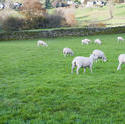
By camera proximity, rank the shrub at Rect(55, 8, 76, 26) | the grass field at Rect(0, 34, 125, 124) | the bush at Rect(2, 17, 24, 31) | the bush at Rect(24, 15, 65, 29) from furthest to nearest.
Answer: the shrub at Rect(55, 8, 76, 26) → the bush at Rect(24, 15, 65, 29) → the bush at Rect(2, 17, 24, 31) → the grass field at Rect(0, 34, 125, 124)

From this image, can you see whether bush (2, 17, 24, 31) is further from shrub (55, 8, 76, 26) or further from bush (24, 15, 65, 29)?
shrub (55, 8, 76, 26)

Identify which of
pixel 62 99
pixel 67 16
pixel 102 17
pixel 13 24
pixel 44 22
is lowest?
pixel 62 99

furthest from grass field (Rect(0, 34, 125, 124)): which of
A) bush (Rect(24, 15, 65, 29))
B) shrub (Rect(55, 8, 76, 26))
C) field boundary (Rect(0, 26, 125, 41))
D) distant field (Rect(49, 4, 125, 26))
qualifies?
shrub (Rect(55, 8, 76, 26))

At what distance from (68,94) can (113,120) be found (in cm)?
209

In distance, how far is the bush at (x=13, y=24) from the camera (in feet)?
151

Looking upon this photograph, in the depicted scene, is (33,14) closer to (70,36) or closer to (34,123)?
(70,36)

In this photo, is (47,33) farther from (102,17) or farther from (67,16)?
(102,17)

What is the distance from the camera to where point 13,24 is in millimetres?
46219

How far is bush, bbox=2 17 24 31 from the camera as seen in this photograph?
46.1 metres

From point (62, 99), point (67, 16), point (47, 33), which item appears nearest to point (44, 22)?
point (67, 16)

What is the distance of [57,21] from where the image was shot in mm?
49844

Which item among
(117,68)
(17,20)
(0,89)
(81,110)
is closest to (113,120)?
(81,110)

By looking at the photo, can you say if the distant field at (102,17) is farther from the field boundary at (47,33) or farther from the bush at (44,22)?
the field boundary at (47,33)

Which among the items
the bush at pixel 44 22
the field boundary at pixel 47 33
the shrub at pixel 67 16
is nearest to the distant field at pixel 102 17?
the shrub at pixel 67 16
